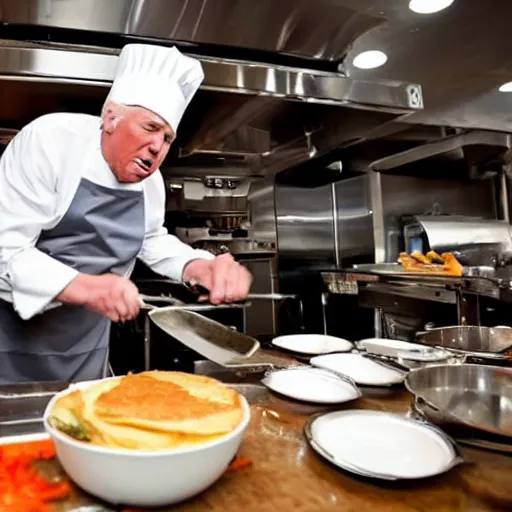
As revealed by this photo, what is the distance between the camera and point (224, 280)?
1035 mm

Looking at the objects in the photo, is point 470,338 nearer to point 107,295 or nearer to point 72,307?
point 107,295

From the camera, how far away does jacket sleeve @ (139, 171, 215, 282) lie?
4.28 feet

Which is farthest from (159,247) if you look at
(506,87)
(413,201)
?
(413,201)

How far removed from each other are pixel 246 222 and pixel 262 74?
123 centimetres

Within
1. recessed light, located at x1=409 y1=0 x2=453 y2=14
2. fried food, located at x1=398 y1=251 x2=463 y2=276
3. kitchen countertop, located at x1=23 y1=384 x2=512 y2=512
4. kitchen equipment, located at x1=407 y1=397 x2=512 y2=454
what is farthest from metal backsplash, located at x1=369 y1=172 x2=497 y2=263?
kitchen countertop, located at x1=23 y1=384 x2=512 y2=512

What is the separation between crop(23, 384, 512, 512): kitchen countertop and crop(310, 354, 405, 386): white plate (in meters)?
0.27

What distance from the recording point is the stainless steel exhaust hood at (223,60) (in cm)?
121

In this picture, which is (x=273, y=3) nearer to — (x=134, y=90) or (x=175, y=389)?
(x=134, y=90)

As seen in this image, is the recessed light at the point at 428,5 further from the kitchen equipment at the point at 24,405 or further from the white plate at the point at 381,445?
the kitchen equipment at the point at 24,405

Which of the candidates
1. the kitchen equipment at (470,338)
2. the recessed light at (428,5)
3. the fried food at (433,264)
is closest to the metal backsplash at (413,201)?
the fried food at (433,264)

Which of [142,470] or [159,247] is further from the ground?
[159,247]

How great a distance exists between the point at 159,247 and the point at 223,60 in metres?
0.58

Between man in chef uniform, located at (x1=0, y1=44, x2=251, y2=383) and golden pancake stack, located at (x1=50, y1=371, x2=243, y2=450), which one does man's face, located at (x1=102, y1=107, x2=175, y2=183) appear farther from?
golden pancake stack, located at (x1=50, y1=371, x2=243, y2=450)

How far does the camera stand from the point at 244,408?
1.89 ft
